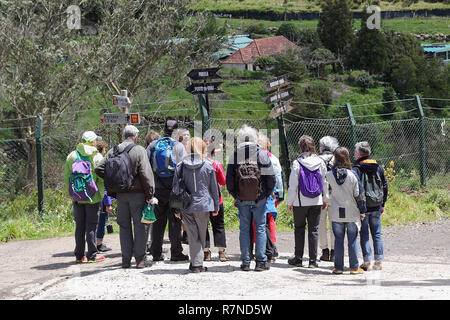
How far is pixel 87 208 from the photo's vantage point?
841 centimetres

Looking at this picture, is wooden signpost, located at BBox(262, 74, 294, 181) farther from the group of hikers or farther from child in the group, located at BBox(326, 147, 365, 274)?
child in the group, located at BBox(326, 147, 365, 274)

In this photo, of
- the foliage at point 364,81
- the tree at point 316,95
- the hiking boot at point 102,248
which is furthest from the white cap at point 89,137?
the foliage at point 364,81

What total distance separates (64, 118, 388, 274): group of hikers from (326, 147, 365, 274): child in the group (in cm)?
1

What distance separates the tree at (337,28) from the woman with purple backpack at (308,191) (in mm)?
103584

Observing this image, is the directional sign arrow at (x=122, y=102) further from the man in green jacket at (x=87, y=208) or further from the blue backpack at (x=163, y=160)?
the blue backpack at (x=163, y=160)

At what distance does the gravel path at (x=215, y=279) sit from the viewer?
21.5 ft

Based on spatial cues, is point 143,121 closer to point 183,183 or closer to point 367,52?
point 183,183

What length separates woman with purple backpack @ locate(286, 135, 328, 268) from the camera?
8.10 metres

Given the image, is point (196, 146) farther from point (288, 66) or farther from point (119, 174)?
point (288, 66)

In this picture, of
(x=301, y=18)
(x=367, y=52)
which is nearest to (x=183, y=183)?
(x=367, y=52)

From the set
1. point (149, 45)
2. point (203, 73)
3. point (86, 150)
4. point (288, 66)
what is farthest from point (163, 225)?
point (288, 66)

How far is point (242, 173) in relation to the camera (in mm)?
7531

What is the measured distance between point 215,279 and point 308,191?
1.66 m

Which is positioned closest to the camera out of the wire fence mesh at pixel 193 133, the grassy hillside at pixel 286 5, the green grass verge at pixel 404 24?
the wire fence mesh at pixel 193 133
